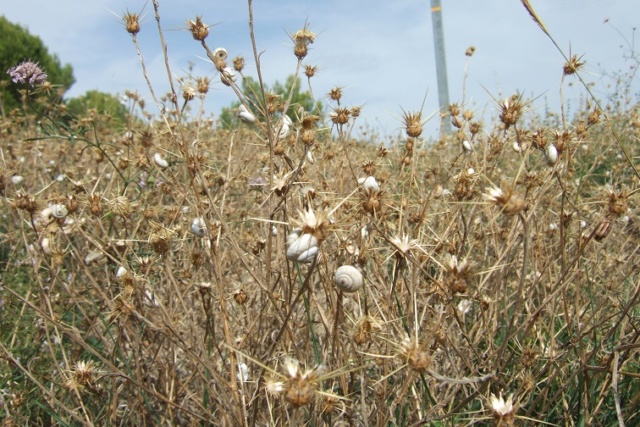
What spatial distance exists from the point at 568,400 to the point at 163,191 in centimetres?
131

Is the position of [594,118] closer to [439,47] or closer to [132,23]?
[132,23]

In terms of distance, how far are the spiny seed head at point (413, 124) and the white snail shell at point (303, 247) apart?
1.82ft

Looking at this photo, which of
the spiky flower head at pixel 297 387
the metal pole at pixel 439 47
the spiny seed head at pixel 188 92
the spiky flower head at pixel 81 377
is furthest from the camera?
the metal pole at pixel 439 47

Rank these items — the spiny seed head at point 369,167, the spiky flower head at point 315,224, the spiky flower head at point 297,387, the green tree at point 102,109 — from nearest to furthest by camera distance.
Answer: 1. the spiky flower head at point 297,387
2. the spiky flower head at point 315,224
3. the spiny seed head at point 369,167
4. the green tree at point 102,109

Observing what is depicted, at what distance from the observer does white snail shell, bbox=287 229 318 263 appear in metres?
0.89

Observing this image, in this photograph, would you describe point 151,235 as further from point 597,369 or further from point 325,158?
point 597,369

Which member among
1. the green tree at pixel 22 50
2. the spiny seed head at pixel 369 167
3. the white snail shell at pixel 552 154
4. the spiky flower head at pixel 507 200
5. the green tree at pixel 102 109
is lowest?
the spiky flower head at pixel 507 200

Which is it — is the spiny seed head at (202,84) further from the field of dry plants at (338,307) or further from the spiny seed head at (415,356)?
the spiny seed head at (415,356)

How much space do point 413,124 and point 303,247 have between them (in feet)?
1.98

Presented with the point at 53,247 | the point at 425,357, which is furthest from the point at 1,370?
the point at 425,357

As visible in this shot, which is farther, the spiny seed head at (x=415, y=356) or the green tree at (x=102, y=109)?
the green tree at (x=102, y=109)

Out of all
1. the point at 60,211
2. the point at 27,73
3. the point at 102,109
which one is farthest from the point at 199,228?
the point at 102,109

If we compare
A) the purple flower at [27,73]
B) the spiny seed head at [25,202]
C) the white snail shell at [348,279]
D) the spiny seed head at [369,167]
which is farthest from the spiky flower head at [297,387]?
the purple flower at [27,73]

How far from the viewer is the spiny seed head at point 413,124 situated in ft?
4.50
